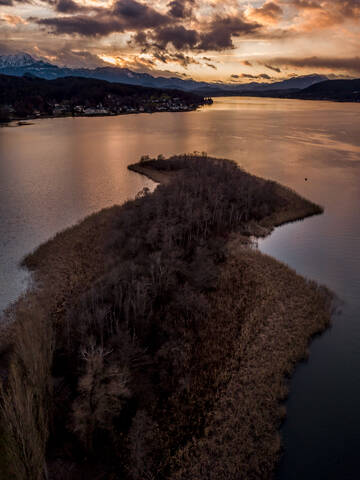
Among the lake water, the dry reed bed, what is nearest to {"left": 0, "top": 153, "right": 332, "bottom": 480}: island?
the dry reed bed

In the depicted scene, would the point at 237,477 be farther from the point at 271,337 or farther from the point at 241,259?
the point at 241,259

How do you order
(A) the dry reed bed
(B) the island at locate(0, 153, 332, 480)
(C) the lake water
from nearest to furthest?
1. (B) the island at locate(0, 153, 332, 480)
2. (A) the dry reed bed
3. (C) the lake water

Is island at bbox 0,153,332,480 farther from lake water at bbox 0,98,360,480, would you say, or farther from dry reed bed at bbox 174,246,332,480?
lake water at bbox 0,98,360,480

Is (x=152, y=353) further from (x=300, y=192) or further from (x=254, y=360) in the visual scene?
(x=300, y=192)

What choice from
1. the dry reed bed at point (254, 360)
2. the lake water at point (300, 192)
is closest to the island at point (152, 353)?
the dry reed bed at point (254, 360)

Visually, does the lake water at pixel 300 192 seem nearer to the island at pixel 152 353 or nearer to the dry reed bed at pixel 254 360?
the dry reed bed at pixel 254 360

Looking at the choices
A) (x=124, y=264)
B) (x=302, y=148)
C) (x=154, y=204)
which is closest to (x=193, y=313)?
(x=124, y=264)

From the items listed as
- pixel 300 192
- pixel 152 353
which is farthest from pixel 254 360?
pixel 300 192
